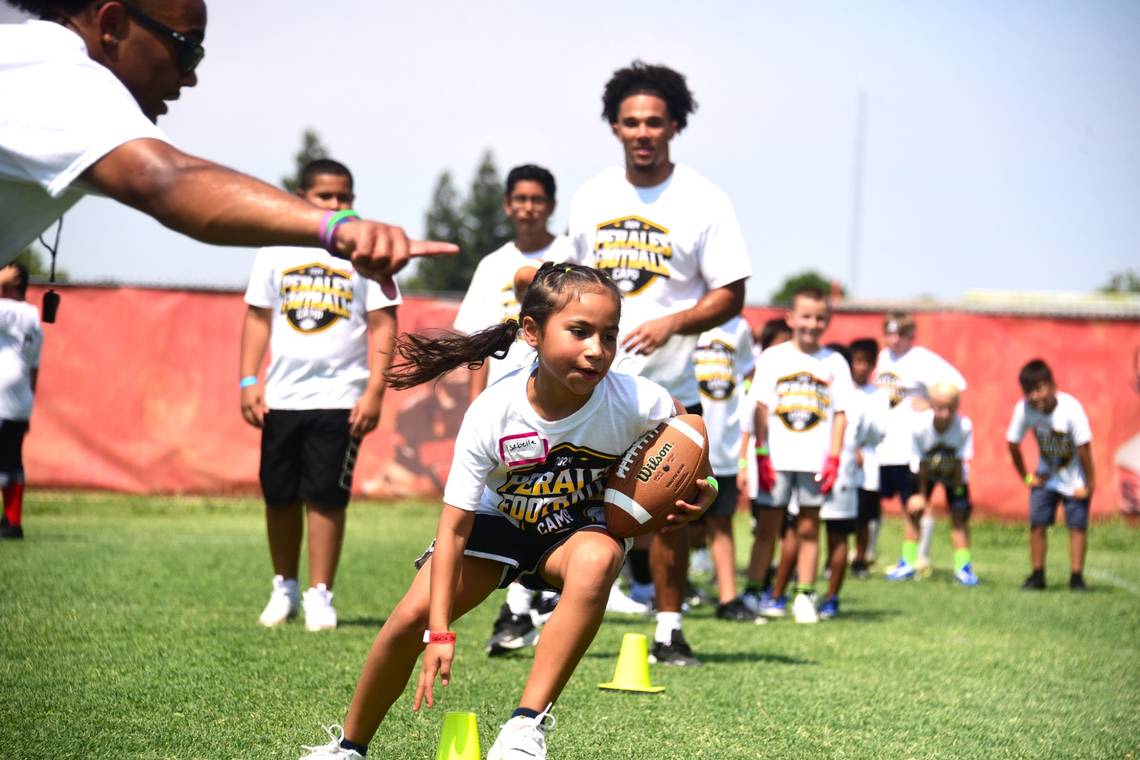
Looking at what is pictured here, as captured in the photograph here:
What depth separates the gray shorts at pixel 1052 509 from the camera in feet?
38.8

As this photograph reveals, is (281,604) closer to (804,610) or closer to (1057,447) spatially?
(804,610)

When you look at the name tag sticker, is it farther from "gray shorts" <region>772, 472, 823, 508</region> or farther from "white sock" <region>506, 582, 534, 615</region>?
"gray shorts" <region>772, 472, 823, 508</region>

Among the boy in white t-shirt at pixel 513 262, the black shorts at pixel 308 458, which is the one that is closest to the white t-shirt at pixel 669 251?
the boy in white t-shirt at pixel 513 262

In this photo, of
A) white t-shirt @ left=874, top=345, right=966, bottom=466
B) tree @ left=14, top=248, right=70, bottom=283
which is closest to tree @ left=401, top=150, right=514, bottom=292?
tree @ left=14, top=248, right=70, bottom=283

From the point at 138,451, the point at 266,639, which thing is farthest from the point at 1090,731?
the point at 138,451

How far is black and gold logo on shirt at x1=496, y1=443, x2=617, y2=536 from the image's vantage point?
4.34 m

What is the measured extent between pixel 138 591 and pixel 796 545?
431 cm

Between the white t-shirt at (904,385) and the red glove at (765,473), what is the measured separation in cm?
412

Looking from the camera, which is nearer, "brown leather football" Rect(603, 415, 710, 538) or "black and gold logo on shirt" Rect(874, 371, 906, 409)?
"brown leather football" Rect(603, 415, 710, 538)

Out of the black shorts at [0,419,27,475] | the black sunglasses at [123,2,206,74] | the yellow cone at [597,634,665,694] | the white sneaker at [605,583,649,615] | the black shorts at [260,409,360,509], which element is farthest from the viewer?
the black shorts at [0,419,27,475]

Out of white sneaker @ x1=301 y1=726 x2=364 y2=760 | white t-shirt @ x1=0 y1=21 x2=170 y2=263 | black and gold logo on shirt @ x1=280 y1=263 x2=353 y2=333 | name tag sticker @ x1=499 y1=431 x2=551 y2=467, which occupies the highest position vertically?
white t-shirt @ x1=0 y1=21 x2=170 y2=263

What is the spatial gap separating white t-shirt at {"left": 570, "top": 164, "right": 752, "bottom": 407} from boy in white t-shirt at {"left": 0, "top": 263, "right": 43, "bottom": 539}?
6.98 meters

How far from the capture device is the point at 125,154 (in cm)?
287

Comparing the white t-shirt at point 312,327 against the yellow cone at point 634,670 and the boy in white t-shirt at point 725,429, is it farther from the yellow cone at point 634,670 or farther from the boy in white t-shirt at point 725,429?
the yellow cone at point 634,670
